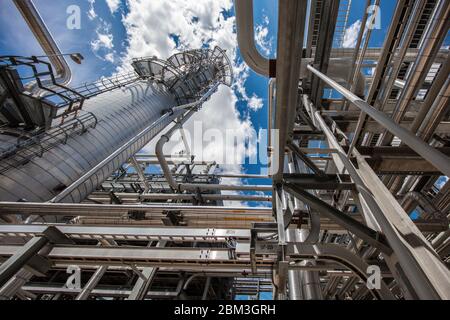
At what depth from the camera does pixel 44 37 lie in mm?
7852

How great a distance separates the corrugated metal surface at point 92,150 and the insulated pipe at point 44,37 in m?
2.27

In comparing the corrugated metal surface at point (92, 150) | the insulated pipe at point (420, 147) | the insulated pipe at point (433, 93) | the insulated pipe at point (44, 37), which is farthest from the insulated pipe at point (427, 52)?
the insulated pipe at point (44, 37)

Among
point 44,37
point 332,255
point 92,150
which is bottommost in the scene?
point 332,255

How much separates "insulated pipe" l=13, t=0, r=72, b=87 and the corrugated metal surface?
2.27m

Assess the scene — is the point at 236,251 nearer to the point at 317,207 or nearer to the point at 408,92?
the point at 317,207

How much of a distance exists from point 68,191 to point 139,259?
3.52m

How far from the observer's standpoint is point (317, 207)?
2.77 meters

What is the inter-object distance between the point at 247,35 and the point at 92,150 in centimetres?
616

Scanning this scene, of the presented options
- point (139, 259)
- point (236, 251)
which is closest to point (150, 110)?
point (139, 259)

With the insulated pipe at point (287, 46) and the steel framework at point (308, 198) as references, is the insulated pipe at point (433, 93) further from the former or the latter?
the insulated pipe at point (287, 46)

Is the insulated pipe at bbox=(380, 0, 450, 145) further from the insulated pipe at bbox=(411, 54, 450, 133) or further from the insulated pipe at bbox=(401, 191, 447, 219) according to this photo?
the insulated pipe at bbox=(401, 191, 447, 219)

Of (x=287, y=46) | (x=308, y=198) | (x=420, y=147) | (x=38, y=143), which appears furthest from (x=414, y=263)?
(x=38, y=143)

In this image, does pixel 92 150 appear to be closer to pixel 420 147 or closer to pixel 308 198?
pixel 308 198

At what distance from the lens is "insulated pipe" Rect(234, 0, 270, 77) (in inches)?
91.6
